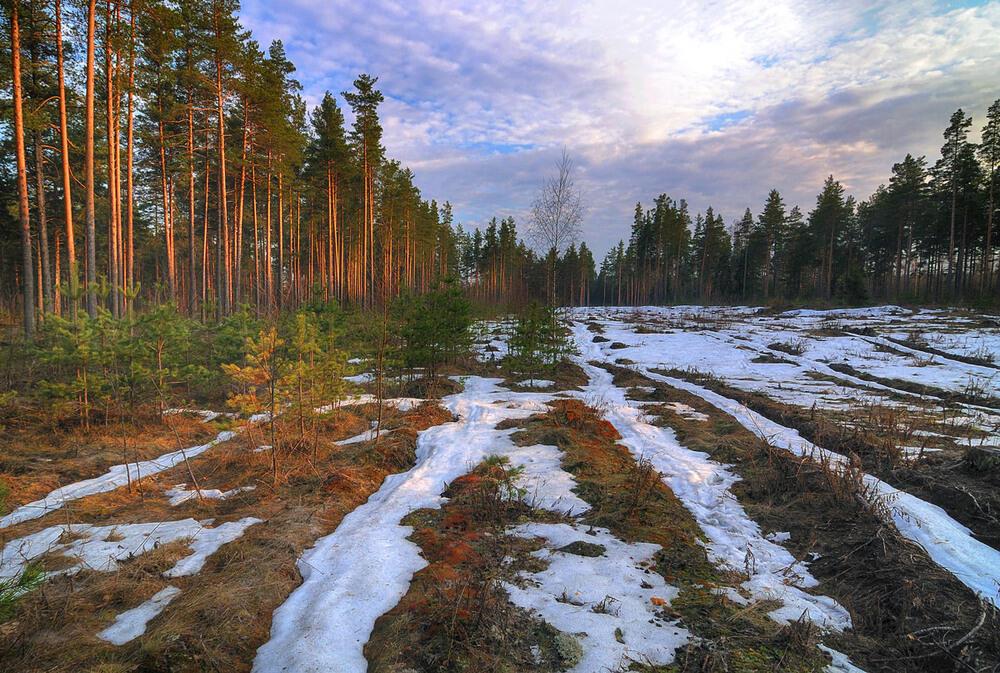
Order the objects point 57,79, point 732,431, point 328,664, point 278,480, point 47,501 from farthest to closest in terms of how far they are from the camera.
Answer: point 57,79, point 732,431, point 278,480, point 47,501, point 328,664

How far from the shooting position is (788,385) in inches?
533

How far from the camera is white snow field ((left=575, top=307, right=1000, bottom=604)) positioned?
384 centimetres

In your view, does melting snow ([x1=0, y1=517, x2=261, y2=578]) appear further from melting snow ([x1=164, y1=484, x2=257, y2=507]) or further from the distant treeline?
the distant treeline

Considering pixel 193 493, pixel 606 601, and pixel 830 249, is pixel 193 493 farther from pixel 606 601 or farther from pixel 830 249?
pixel 830 249

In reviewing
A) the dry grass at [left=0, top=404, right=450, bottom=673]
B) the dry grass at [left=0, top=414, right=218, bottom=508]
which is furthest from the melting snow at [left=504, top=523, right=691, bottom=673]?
the dry grass at [left=0, top=414, right=218, bottom=508]

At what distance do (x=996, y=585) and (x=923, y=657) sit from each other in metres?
1.42

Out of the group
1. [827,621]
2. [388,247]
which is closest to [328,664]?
[827,621]

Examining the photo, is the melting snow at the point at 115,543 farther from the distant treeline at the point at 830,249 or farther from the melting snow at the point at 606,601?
the distant treeline at the point at 830,249

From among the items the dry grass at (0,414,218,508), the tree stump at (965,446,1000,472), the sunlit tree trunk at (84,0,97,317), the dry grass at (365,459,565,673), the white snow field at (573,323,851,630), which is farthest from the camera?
the sunlit tree trunk at (84,0,97,317)

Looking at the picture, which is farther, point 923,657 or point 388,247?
point 388,247

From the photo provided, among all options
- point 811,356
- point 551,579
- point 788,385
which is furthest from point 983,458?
point 811,356

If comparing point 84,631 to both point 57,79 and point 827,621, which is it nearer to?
point 827,621

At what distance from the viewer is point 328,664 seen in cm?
275

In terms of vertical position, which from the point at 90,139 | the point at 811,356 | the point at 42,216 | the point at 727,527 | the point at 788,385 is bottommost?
the point at 727,527
